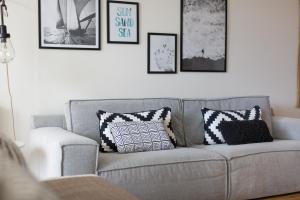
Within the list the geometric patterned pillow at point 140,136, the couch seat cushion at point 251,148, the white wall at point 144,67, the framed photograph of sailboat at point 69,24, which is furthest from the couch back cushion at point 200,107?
the framed photograph of sailboat at point 69,24

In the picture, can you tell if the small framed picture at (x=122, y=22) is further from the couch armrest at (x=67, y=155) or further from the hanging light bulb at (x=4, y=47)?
the couch armrest at (x=67, y=155)

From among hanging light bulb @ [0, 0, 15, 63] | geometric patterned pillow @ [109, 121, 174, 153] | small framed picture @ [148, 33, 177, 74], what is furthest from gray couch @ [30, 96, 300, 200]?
hanging light bulb @ [0, 0, 15, 63]

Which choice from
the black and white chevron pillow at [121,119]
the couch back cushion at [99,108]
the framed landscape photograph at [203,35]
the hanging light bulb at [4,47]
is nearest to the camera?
the hanging light bulb at [4,47]

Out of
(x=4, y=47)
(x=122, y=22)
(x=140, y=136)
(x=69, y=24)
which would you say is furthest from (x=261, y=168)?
(x=4, y=47)

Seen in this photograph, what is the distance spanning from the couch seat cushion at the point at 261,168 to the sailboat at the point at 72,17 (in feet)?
4.49

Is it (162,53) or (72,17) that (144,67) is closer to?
(162,53)

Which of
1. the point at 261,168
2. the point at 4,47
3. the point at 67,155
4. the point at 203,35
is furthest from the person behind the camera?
the point at 203,35

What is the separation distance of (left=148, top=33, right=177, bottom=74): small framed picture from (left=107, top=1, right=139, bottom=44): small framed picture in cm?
16

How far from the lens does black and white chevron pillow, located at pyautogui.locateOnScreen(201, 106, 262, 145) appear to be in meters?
3.21

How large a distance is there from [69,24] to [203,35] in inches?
48.8

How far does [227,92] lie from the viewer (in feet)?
12.6

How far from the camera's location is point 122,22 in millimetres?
3344

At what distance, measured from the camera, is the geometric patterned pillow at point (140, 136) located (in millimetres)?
2727

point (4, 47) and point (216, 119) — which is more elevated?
point (4, 47)
